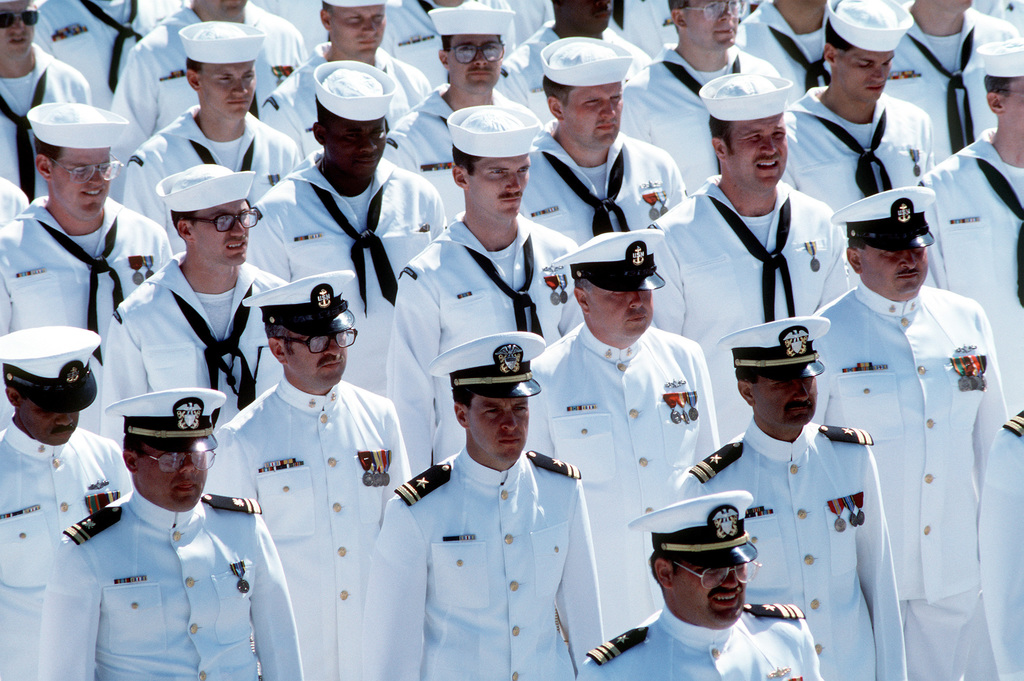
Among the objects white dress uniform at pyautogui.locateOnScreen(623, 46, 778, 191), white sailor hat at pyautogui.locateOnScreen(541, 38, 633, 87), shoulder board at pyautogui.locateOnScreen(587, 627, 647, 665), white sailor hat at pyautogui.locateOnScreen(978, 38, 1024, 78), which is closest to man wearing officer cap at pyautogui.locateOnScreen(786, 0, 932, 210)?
white sailor hat at pyautogui.locateOnScreen(978, 38, 1024, 78)

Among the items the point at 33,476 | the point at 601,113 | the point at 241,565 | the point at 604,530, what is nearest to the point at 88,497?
the point at 33,476

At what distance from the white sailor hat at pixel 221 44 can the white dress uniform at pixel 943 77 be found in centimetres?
359

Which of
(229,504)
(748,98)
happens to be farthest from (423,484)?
(748,98)

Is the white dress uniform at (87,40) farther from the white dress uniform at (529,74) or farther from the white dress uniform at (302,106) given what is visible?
the white dress uniform at (529,74)

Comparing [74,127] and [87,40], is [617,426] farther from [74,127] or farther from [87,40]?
[87,40]

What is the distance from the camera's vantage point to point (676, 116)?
302 inches

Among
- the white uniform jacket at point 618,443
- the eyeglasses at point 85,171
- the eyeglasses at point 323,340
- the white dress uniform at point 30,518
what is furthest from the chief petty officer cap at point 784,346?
the eyeglasses at point 85,171

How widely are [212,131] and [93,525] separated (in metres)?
3.51

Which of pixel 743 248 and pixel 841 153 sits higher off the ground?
pixel 841 153

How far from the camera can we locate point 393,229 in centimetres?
671

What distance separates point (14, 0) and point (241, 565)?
14.3ft

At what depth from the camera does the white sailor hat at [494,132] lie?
238 inches

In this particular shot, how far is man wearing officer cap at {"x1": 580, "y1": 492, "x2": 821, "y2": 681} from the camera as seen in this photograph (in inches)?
152

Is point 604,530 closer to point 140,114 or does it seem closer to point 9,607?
point 9,607
